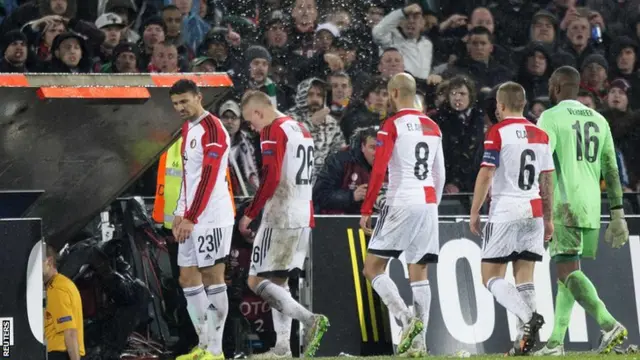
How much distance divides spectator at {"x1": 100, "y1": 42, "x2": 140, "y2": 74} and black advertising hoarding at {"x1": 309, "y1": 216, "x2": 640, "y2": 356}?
3443 millimetres

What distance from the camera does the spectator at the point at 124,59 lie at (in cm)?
1570

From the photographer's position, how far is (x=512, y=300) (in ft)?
38.4

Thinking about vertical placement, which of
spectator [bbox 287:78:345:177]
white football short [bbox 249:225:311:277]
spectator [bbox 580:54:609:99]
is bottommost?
white football short [bbox 249:225:311:277]

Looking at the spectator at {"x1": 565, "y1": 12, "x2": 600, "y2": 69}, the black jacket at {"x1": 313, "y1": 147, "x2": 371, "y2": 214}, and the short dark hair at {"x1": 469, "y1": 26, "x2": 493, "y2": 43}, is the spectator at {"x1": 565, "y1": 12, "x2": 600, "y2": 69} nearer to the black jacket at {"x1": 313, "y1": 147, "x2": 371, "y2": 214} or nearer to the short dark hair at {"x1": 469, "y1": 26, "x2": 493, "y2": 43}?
the short dark hair at {"x1": 469, "y1": 26, "x2": 493, "y2": 43}

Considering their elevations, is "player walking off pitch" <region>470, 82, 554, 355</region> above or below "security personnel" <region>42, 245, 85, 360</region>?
above

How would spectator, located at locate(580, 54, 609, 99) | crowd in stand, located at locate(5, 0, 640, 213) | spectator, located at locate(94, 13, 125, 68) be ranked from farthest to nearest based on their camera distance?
1. spectator, located at locate(580, 54, 609, 99)
2. spectator, located at locate(94, 13, 125, 68)
3. crowd in stand, located at locate(5, 0, 640, 213)

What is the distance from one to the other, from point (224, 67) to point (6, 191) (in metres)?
6.40

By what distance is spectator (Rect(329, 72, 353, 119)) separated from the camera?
54.1 feet

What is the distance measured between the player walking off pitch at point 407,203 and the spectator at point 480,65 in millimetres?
5814

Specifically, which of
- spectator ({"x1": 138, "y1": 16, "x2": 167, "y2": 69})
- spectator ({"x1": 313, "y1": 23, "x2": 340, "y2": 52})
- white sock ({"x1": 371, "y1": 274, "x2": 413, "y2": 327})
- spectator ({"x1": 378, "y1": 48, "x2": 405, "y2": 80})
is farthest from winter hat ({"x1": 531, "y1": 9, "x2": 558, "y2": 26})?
white sock ({"x1": 371, "y1": 274, "x2": 413, "y2": 327})

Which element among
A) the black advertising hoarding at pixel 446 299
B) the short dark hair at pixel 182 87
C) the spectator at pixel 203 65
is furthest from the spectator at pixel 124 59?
the short dark hair at pixel 182 87

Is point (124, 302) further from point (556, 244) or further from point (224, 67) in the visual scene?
point (224, 67)

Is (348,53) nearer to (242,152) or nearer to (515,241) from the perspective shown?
(242,152)

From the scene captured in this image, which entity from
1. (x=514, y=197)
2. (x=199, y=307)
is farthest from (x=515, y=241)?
(x=199, y=307)
